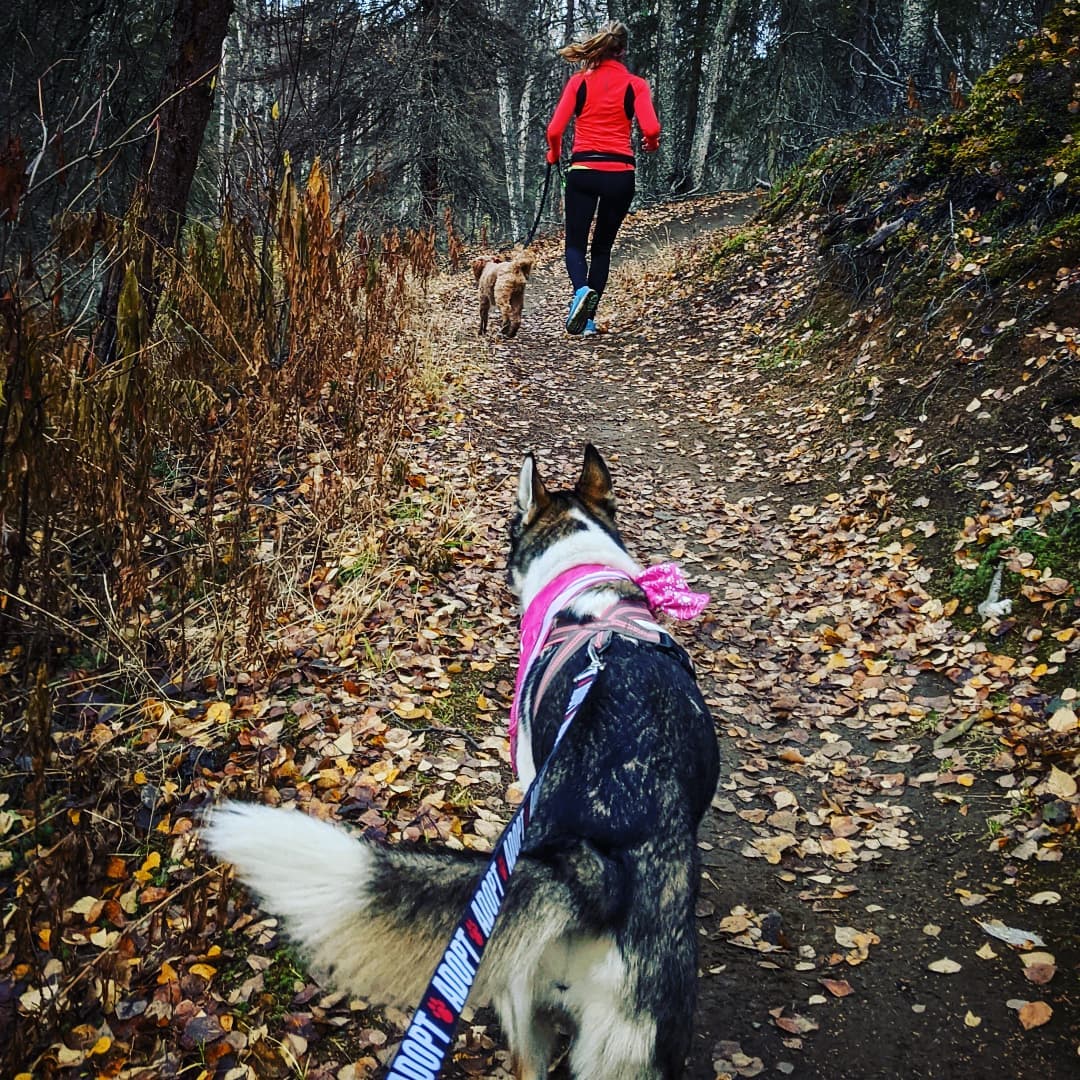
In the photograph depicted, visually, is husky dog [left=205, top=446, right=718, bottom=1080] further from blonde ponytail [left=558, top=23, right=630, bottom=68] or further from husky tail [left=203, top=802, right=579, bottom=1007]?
blonde ponytail [left=558, top=23, right=630, bottom=68]

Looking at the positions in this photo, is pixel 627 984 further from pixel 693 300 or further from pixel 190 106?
pixel 693 300

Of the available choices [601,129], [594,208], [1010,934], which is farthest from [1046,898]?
[601,129]

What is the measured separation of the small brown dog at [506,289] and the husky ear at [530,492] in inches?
295

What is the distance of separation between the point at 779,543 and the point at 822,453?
1.24m

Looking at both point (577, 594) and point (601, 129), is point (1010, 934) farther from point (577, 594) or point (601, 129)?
point (601, 129)

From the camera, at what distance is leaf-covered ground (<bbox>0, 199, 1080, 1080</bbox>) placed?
8.22ft

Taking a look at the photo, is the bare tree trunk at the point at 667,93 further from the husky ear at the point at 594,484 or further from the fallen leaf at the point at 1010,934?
the fallen leaf at the point at 1010,934

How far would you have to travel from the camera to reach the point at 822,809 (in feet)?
11.8

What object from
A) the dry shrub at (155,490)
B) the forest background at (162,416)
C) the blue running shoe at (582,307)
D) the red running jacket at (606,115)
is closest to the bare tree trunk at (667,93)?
the forest background at (162,416)

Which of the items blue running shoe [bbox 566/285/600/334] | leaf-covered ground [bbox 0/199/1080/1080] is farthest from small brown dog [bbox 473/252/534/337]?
leaf-covered ground [bbox 0/199/1080/1080]

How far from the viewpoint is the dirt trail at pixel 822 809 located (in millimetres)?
2557

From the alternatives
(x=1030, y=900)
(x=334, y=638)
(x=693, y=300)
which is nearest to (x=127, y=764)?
(x=334, y=638)

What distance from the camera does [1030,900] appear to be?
2844 millimetres

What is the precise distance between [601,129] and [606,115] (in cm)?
16
